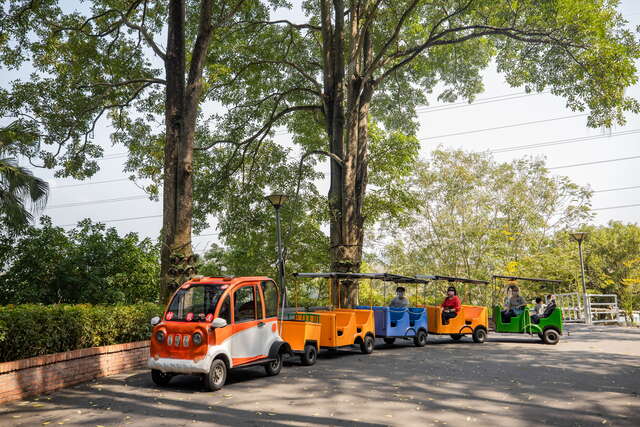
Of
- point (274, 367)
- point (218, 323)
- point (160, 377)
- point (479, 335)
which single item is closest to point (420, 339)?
point (479, 335)

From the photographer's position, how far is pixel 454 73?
23.6 metres

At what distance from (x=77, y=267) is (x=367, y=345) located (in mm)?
9424

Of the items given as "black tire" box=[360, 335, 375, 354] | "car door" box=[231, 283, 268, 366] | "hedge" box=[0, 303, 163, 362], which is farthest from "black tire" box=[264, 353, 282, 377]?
"black tire" box=[360, 335, 375, 354]

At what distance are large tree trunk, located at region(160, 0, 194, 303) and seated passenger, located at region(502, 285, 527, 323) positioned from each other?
10102mm

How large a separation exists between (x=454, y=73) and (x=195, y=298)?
708 inches

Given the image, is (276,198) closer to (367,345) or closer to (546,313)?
(367,345)

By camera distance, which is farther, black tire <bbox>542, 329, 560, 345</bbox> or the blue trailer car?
black tire <bbox>542, 329, 560, 345</bbox>

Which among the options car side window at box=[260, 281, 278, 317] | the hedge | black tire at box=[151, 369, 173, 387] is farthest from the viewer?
car side window at box=[260, 281, 278, 317]

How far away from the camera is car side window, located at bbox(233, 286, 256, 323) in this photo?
9.60m

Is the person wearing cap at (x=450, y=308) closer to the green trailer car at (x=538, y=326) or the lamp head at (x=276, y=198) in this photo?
the green trailer car at (x=538, y=326)

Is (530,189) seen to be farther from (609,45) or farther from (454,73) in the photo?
(609,45)

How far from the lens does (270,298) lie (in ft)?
34.9

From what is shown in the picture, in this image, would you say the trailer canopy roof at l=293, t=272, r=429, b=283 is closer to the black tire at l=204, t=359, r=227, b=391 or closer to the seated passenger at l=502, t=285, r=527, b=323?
the seated passenger at l=502, t=285, r=527, b=323

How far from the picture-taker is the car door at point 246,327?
372 inches
